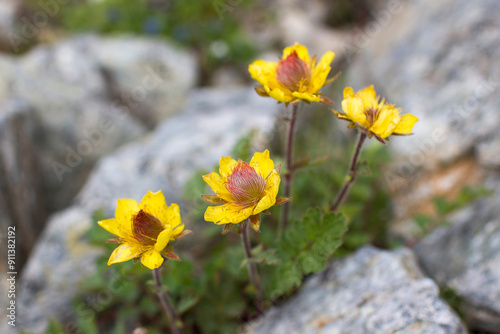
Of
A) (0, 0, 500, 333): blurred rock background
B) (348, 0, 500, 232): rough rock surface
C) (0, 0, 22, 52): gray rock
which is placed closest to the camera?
(0, 0, 500, 333): blurred rock background

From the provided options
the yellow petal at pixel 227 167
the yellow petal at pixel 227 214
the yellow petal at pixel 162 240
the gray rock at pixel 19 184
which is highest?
the yellow petal at pixel 227 167

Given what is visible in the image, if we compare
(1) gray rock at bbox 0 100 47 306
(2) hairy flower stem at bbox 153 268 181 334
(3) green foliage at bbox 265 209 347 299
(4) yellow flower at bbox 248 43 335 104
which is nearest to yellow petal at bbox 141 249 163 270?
(2) hairy flower stem at bbox 153 268 181 334

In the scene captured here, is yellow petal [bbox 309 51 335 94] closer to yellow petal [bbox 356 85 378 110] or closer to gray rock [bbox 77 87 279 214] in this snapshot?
yellow petal [bbox 356 85 378 110]

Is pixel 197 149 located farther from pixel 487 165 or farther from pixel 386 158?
pixel 487 165

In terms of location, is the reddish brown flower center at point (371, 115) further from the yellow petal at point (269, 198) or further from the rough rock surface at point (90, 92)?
the rough rock surface at point (90, 92)

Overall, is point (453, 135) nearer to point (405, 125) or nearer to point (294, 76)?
point (405, 125)

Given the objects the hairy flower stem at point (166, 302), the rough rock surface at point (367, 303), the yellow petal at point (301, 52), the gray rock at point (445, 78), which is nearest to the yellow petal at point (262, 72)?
the yellow petal at point (301, 52)
